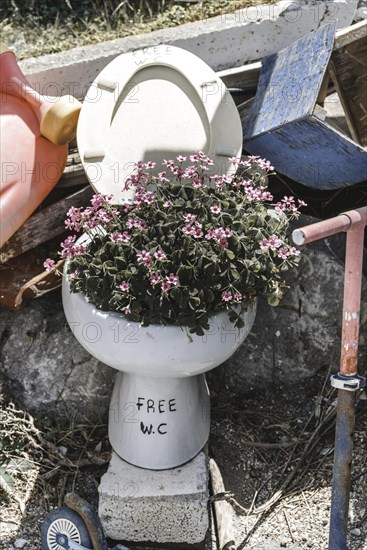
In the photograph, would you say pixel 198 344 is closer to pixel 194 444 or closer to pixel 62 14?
pixel 194 444

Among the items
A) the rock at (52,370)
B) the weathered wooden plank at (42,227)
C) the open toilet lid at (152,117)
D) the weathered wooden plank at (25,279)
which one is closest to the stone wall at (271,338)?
the rock at (52,370)

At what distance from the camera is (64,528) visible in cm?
256

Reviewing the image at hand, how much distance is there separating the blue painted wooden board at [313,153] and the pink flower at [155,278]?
845mm

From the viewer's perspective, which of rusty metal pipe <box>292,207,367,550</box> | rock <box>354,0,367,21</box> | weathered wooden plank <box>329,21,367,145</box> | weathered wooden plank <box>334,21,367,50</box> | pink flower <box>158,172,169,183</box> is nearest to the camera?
rusty metal pipe <box>292,207,367,550</box>

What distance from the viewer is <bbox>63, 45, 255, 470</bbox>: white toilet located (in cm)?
252

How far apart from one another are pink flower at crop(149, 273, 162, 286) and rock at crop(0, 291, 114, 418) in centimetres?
76

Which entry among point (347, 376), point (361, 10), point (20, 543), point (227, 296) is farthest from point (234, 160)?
point (20, 543)

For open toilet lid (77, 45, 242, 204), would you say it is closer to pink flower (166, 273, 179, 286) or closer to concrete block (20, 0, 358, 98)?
concrete block (20, 0, 358, 98)

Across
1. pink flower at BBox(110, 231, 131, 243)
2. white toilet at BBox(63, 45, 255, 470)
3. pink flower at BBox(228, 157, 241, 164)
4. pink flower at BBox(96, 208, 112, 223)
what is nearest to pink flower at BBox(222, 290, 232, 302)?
white toilet at BBox(63, 45, 255, 470)

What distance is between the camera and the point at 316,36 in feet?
10.1

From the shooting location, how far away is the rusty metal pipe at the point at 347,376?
7.61 feet

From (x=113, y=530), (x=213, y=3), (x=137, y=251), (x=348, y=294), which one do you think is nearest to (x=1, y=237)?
(x=137, y=251)

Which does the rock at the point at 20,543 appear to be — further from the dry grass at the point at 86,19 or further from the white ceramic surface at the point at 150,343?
the dry grass at the point at 86,19

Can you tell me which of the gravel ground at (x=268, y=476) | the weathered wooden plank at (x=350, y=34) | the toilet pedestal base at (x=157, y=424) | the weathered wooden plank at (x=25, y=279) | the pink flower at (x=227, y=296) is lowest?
the gravel ground at (x=268, y=476)
